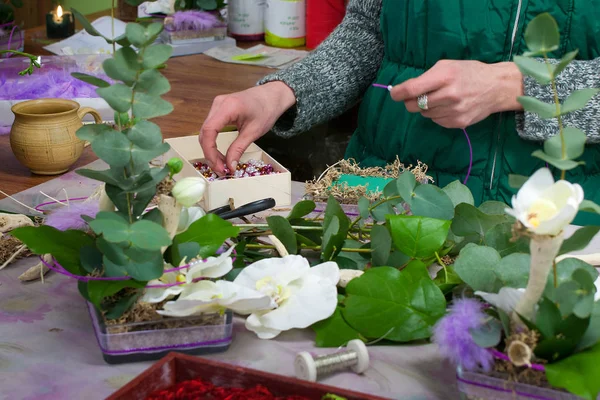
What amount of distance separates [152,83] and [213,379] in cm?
25

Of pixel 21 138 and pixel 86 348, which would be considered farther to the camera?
pixel 21 138

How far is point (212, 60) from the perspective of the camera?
2.02m

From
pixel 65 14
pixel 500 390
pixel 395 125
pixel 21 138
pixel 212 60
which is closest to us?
pixel 500 390

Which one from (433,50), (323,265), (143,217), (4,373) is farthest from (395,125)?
(4,373)

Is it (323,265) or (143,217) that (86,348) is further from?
(323,265)

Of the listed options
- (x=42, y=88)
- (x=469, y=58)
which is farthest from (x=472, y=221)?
(x=42, y=88)

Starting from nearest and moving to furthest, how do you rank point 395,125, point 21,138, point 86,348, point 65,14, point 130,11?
point 86,348
point 21,138
point 395,125
point 65,14
point 130,11

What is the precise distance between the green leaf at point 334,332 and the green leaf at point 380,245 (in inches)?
4.0

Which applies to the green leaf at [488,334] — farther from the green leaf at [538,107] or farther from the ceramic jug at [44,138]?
the ceramic jug at [44,138]

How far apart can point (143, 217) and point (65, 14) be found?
5.78ft

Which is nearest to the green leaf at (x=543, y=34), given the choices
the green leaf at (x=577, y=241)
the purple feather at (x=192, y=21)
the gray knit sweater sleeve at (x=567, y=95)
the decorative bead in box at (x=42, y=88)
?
the green leaf at (x=577, y=241)

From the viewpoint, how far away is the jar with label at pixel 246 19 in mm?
2248

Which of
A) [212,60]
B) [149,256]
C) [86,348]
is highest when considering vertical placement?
[149,256]

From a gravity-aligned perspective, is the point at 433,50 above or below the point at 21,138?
above
